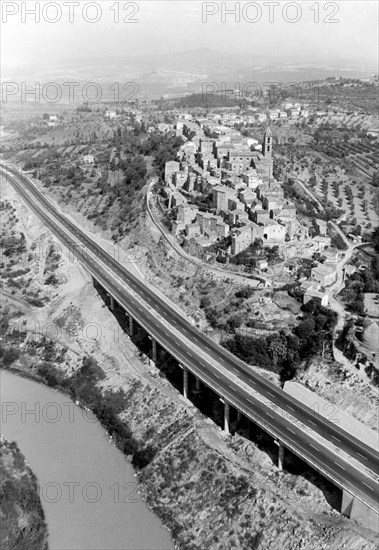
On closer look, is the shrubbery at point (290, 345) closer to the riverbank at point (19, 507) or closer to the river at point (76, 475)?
the river at point (76, 475)

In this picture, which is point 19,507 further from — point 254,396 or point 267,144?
point 267,144

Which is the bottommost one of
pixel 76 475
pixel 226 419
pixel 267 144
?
pixel 76 475

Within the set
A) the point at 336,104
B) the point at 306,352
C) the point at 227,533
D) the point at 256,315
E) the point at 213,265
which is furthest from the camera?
the point at 336,104

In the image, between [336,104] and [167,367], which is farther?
[336,104]

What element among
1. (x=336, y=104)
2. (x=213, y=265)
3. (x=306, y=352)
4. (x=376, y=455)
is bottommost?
(x=376, y=455)

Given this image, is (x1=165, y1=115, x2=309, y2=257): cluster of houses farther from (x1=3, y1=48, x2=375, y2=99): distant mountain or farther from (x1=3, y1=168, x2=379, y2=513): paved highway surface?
(x1=3, y1=48, x2=375, y2=99): distant mountain

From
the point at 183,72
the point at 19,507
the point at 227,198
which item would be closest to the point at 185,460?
the point at 19,507

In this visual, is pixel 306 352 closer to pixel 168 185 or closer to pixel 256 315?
pixel 256 315

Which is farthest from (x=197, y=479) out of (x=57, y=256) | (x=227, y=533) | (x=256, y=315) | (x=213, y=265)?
(x=57, y=256)
